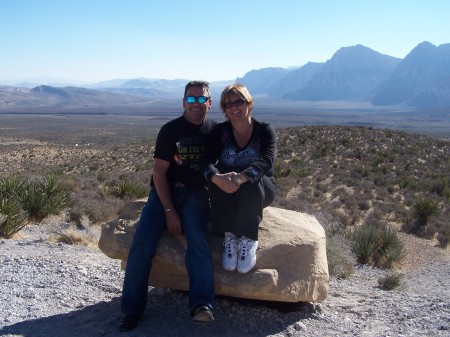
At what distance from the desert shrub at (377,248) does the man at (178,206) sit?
229 inches

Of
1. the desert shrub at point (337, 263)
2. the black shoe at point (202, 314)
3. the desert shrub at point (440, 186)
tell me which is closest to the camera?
the black shoe at point (202, 314)

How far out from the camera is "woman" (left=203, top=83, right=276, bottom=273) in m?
4.59

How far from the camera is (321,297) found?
5.08 meters

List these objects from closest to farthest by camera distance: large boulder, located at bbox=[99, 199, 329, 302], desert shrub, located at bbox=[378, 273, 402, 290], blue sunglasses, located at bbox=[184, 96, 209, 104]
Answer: large boulder, located at bbox=[99, 199, 329, 302] → blue sunglasses, located at bbox=[184, 96, 209, 104] → desert shrub, located at bbox=[378, 273, 402, 290]

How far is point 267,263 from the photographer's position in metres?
4.93

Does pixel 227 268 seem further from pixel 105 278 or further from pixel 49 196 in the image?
pixel 49 196

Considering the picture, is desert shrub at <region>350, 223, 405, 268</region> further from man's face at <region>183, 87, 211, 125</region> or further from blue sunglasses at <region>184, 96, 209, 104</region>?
blue sunglasses at <region>184, 96, 209, 104</region>

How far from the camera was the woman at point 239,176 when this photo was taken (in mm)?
4586

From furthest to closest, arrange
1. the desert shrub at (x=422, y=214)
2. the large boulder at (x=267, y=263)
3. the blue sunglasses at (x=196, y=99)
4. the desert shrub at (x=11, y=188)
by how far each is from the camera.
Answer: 1. the desert shrub at (x=422, y=214)
2. the desert shrub at (x=11, y=188)
3. the blue sunglasses at (x=196, y=99)
4. the large boulder at (x=267, y=263)

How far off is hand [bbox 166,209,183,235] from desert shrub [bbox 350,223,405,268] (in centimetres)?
601

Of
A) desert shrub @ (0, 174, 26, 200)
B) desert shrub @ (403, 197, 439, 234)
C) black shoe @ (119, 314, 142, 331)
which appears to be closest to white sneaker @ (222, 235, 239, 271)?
black shoe @ (119, 314, 142, 331)

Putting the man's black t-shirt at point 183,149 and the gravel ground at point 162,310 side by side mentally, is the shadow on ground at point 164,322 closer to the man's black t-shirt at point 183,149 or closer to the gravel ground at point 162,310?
the gravel ground at point 162,310

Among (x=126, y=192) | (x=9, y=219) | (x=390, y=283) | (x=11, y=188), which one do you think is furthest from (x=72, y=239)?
(x=126, y=192)

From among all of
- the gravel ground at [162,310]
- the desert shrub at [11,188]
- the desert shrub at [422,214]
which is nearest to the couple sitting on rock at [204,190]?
the gravel ground at [162,310]
